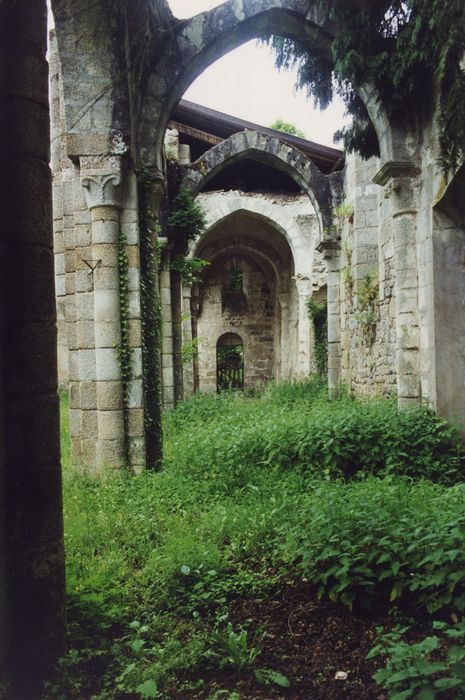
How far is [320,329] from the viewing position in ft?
50.7

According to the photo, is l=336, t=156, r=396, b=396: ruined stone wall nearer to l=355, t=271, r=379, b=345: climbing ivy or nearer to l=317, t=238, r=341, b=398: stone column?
l=355, t=271, r=379, b=345: climbing ivy

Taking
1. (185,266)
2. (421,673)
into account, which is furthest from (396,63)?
(185,266)

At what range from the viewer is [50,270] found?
2.33 metres

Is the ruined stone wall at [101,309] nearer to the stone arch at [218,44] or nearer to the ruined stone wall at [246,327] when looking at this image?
the stone arch at [218,44]

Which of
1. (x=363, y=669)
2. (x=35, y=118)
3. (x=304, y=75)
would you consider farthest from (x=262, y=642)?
(x=304, y=75)

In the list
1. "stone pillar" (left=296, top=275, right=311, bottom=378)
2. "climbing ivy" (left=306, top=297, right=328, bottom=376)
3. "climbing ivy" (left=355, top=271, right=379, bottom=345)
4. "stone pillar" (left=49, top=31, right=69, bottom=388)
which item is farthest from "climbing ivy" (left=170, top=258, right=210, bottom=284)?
"stone pillar" (left=49, top=31, right=69, bottom=388)

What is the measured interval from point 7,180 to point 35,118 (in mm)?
283

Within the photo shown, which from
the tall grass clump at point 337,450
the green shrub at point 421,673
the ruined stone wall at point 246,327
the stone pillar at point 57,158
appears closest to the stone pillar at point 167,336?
the stone pillar at point 57,158

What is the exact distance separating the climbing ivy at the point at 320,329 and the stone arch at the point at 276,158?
3.81 meters

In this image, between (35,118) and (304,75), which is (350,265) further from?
(35,118)

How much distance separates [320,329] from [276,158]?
17.3ft

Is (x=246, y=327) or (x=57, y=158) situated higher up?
(x=57, y=158)

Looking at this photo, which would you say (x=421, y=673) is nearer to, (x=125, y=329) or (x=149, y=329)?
(x=125, y=329)

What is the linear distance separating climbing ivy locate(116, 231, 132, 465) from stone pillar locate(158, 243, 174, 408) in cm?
517
